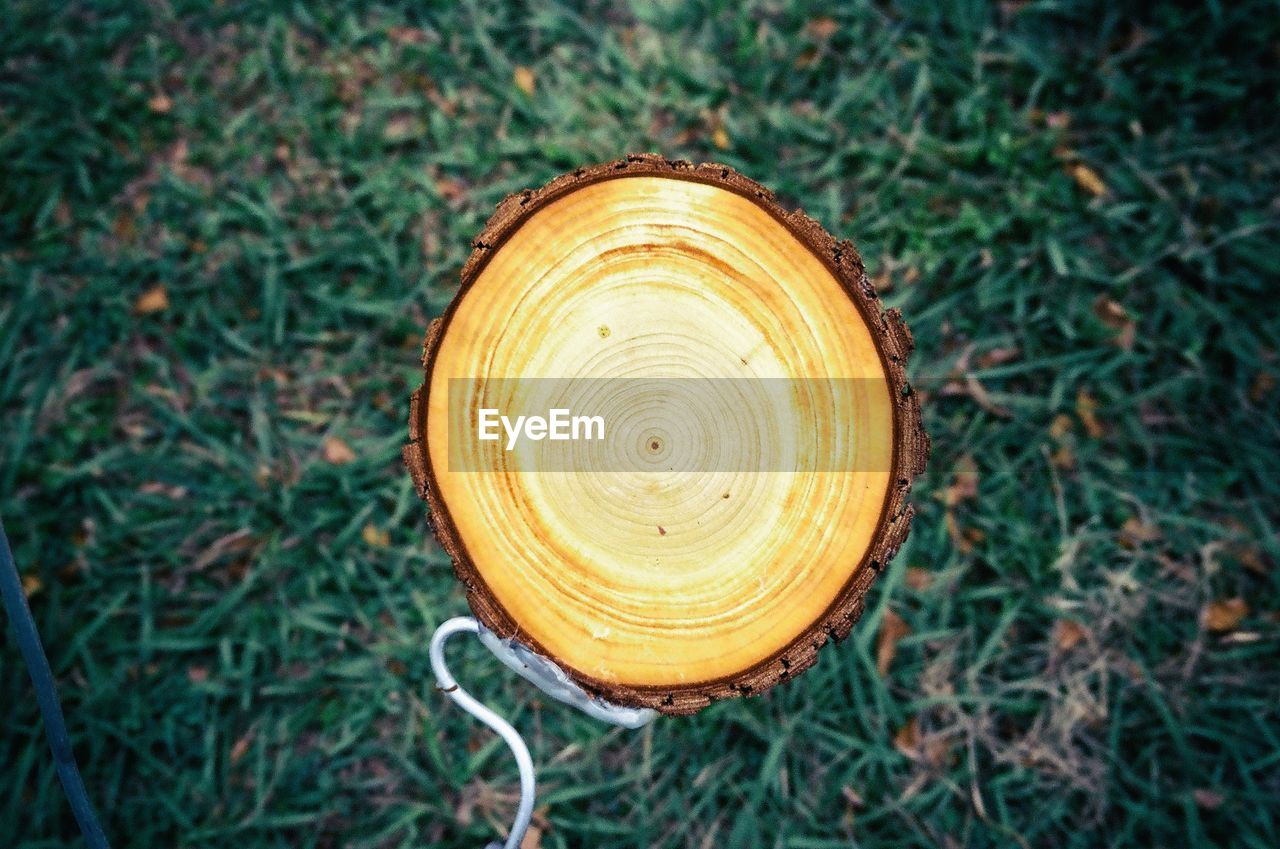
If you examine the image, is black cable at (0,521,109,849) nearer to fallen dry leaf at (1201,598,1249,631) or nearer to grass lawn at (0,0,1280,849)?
grass lawn at (0,0,1280,849)

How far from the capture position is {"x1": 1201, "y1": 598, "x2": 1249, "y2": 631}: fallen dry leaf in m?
2.07

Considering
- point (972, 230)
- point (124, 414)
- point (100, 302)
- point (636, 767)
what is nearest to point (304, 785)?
point (636, 767)

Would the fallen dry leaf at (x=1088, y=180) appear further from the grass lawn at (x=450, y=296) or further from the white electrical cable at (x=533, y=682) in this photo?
the white electrical cable at (x=533, y=682)

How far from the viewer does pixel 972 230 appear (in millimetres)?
2254

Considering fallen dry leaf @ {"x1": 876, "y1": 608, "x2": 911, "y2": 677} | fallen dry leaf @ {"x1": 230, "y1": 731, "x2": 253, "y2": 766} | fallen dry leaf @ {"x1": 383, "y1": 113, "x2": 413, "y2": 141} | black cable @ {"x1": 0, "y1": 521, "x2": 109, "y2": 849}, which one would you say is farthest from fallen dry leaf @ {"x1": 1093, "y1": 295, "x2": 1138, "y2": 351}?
black cable @ {"x1": 0, "y1": 521, "x2": 109, "y2": 849}

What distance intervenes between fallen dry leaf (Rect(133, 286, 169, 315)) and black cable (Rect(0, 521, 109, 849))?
2.43 ft

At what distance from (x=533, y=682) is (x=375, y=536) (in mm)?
967

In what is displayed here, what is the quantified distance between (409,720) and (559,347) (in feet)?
4.09

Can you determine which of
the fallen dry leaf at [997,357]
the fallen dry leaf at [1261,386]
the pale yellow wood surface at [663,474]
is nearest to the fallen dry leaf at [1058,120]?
the fallen dry leaf at [997,357]

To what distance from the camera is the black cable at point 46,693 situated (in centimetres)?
169

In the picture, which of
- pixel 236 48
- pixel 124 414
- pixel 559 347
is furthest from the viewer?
pixel 236 48

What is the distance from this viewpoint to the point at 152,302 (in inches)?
90.2

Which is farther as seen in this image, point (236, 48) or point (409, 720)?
point (236, 48)

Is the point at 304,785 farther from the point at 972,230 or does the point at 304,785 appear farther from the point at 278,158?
the point at 972,230
